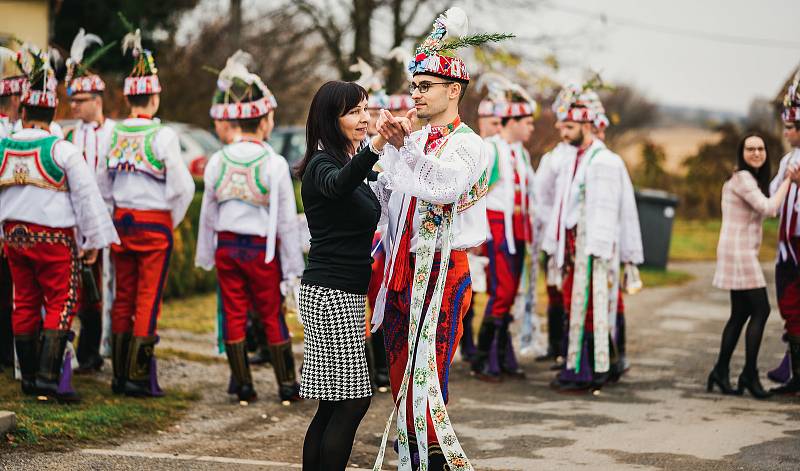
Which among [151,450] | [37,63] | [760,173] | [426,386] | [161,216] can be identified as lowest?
[151,450]

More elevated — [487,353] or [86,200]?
[86,200]

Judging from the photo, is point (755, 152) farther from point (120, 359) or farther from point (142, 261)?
point (120, 359)

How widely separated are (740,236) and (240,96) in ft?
12.5

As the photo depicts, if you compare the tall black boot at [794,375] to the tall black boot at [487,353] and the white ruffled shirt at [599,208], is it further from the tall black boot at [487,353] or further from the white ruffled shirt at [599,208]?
the tall black boot at [487,353]

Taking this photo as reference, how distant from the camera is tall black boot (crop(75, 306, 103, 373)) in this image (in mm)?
8039

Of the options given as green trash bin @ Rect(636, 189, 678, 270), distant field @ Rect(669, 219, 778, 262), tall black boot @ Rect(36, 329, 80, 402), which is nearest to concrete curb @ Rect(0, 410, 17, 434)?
tall black boot @ Rect(36, 329, 80, 402)

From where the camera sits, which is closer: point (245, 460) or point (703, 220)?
point (245, 460)

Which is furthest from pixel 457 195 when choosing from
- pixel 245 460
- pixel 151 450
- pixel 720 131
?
pixel 720 131

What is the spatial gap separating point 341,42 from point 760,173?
42.7 feet

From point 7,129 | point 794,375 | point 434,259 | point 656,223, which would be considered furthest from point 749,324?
point 656,223

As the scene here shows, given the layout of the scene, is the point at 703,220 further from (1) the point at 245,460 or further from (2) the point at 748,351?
(1) the point at 245,460

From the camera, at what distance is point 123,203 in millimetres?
7270

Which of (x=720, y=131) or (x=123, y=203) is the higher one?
(x=720, y=131)

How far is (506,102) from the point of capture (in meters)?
8.88
